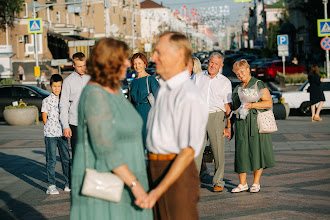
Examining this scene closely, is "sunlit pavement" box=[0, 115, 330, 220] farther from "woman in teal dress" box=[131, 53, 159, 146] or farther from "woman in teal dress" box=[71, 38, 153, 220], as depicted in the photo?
"woman in teal dress" box=[71, 38, 153, 220]

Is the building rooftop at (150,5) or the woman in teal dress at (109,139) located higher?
the building rooftop at (150,5)

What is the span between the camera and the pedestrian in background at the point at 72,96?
24.5 feet

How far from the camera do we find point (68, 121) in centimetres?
752

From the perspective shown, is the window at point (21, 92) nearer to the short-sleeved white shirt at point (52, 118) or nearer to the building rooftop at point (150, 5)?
the short-sleeved white shirt at point (52, 118)

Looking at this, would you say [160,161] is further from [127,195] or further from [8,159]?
[8,159]

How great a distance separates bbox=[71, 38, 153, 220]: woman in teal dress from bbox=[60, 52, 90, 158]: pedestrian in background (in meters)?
3.87

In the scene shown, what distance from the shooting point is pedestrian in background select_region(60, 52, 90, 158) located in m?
7.47

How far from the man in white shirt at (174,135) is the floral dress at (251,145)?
164 inches

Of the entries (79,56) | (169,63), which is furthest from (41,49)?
(169,63)

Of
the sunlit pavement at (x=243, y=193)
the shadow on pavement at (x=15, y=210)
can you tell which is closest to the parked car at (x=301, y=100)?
the sunlit pavement at (x=243, y=193)

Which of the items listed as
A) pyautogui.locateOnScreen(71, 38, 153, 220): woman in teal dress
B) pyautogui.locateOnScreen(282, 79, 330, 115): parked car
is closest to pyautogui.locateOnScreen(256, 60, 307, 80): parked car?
pyautogui.locateOnScreen(282, 79, 330, 115): parked car

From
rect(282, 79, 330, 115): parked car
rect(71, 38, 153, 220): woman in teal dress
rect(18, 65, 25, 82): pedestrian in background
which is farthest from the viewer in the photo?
rect(18, 65, 25, 82): pedestrian in background

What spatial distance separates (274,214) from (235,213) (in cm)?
47

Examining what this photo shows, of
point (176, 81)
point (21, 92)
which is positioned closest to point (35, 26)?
point (21, 92)
